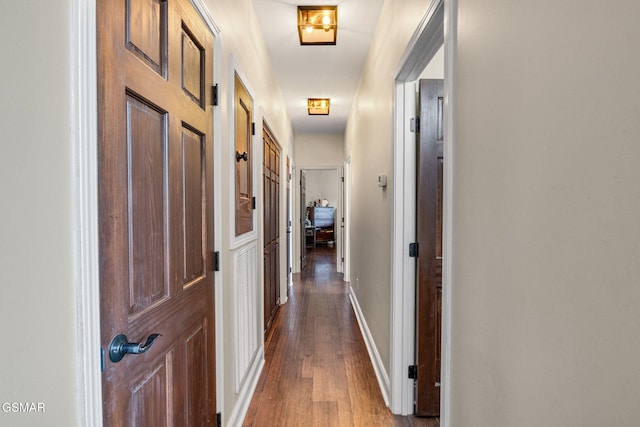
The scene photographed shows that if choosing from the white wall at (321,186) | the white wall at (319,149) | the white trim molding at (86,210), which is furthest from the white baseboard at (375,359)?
the white wall at (321,186)

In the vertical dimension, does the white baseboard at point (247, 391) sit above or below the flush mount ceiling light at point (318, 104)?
below

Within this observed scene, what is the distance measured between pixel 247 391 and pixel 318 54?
2.98 m

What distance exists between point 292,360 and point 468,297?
212 cm

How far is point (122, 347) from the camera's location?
82 centimetres

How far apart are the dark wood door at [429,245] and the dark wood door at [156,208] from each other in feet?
3.94

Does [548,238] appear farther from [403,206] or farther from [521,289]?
[403,206]

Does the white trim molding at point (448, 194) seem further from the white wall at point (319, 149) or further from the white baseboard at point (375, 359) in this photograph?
the white wall at point (319, 149)

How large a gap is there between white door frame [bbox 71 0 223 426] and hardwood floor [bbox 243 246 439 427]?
5.04ft

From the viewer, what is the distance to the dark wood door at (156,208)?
2.62 ft

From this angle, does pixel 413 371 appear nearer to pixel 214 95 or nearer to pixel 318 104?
pixel 214 95

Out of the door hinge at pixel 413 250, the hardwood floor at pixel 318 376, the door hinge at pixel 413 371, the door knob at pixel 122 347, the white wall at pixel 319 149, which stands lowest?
the hardwood floor at pixel 318 376

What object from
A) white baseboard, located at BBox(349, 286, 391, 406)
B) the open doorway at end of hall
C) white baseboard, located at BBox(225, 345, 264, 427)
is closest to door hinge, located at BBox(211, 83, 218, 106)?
white baseboard, located at BBox(225, 345, 264, 427)

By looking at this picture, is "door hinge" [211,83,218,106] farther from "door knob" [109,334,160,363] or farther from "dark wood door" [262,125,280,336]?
"dark wood door" [262,125,280,336]

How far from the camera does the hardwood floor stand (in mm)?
2021
